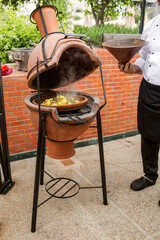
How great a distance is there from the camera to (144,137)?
2.84m

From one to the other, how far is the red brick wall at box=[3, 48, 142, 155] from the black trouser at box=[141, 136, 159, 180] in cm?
136

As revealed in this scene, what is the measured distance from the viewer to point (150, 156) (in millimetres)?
2902

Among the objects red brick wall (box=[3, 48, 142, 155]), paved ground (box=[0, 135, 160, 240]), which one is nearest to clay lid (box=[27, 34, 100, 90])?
red brick wall (box=[3, 48, 142, 155])

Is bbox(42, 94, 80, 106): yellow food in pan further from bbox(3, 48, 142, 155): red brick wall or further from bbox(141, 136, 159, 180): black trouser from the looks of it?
bbox(141, 136, 159, 180): black trouser

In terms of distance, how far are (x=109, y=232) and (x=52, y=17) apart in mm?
2243

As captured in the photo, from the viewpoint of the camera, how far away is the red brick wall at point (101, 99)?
3.37m

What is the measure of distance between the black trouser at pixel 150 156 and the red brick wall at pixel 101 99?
136 centimetres

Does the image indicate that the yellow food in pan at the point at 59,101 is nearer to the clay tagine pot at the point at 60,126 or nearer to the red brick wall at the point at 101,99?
the clay tagine pot at the point at 60,126

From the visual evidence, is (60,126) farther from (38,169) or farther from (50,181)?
(50,181)

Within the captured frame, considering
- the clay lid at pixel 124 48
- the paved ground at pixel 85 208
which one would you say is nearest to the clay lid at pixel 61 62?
the clay lid at pixel 124 48

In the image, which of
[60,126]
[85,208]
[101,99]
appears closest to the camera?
[60,126]

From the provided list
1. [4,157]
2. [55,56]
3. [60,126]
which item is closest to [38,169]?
[60,126]

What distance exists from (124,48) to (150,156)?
1385 mm

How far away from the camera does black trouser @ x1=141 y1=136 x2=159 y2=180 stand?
285cm
